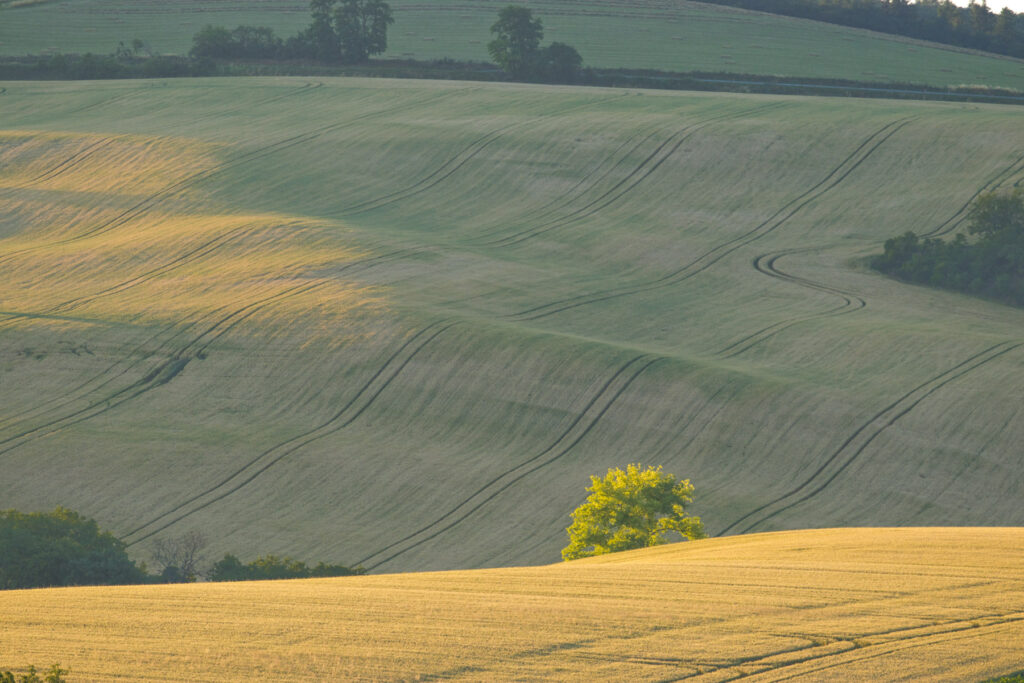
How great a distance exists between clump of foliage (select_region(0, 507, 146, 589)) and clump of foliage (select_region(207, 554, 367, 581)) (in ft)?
6.85

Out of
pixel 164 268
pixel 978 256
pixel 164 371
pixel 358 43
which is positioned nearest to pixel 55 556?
pixel 164 371

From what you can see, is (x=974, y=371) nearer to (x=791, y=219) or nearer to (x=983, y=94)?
(x=791, y=219)

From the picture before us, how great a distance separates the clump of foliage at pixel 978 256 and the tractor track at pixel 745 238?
20.7ft

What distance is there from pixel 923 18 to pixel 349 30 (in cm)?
4897

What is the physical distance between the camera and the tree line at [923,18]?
96562mm

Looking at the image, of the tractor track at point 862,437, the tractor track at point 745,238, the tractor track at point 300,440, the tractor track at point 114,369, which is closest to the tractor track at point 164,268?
the tractor track at point 114,369

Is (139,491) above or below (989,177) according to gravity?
below

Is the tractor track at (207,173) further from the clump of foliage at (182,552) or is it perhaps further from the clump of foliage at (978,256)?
the clump of foliage at (978,256)

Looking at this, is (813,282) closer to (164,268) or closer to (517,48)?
(164,268)

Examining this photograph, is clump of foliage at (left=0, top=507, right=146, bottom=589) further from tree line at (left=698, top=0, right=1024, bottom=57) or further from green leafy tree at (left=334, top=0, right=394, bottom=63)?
tree line at (left=698, top=0, right=1024, bottom=57)

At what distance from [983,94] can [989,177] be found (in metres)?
19.0

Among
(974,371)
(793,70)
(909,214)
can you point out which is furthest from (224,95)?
(974,371)

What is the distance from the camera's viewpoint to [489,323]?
46.4 meters

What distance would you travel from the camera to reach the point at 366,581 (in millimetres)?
21078
